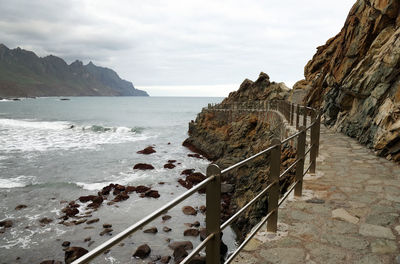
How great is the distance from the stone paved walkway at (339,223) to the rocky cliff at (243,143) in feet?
3.40

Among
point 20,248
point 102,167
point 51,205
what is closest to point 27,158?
point 102,167

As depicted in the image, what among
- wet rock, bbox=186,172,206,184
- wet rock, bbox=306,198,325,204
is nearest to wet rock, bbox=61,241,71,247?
wet rock, bbox=186,172,206,184

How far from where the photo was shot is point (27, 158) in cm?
2541

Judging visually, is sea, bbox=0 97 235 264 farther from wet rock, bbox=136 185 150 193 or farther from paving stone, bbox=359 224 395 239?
paving stone, bbox=359 224 395 239

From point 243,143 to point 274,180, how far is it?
18.5 m

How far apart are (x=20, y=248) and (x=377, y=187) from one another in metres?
11.7

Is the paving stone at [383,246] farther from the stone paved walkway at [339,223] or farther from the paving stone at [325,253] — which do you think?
the paving stone at [325,253]

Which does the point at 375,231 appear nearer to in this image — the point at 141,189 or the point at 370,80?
the point at 370,80

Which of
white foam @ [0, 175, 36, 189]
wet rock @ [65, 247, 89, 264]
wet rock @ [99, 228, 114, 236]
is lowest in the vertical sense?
white foam @ [0, 175, 36, 189]

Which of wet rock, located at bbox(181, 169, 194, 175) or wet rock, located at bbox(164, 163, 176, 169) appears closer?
wet rock, located at bbox(181, 169, 194, 175)

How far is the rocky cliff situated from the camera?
11.0 m

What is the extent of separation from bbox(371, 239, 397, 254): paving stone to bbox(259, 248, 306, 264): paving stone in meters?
0.89

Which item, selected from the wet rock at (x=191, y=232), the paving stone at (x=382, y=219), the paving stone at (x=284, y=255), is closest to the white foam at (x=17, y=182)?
the wet rock at (x=191, y=232)

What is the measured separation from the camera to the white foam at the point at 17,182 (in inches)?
696
